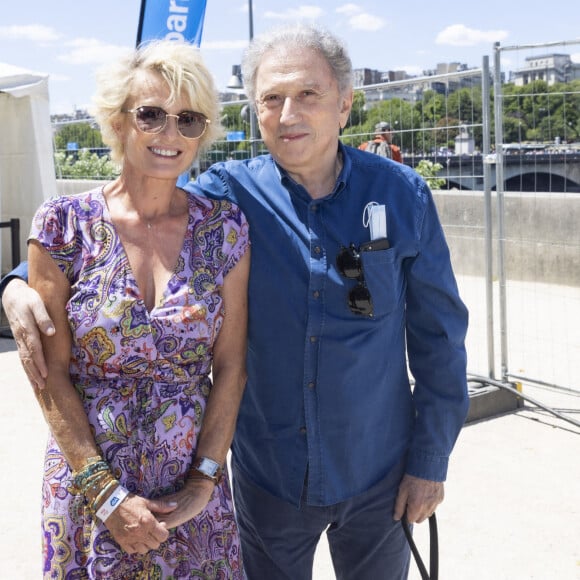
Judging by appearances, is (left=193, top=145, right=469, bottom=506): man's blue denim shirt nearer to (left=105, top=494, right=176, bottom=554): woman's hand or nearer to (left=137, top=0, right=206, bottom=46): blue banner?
(left=105, top=494, right=176, bottom=554): woman's hand

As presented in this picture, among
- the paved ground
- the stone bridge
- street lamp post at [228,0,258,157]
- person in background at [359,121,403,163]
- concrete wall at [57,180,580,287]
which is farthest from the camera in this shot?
concrete wall at [57,180,580,287]

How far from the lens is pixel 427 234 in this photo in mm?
2207

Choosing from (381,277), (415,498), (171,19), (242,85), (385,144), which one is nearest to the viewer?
(381,277)

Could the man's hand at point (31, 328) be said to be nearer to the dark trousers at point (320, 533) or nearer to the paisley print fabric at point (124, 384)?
the paisley print fabric at point (124, 384)

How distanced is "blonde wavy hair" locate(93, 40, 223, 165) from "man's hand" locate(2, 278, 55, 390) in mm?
489

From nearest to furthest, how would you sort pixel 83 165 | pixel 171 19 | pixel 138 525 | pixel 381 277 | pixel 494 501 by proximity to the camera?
1. pixel 138 525
2. pixel 381 277
3. pixel 494 501
4. pixel 171 19
5. pixel 83 165

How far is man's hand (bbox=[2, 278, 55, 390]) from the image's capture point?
190cm

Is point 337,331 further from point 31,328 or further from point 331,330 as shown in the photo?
point 31,328

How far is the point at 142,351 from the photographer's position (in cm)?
191

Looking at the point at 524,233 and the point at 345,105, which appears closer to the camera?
the point at 345,105

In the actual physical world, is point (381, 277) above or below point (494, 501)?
above

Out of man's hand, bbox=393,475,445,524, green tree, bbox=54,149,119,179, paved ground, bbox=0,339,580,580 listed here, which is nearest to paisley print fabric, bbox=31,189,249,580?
man's hand, bbox=393,475,445,524

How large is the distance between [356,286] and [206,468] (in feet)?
1.96

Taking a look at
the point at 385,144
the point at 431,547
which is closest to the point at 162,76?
the point at 431,547
